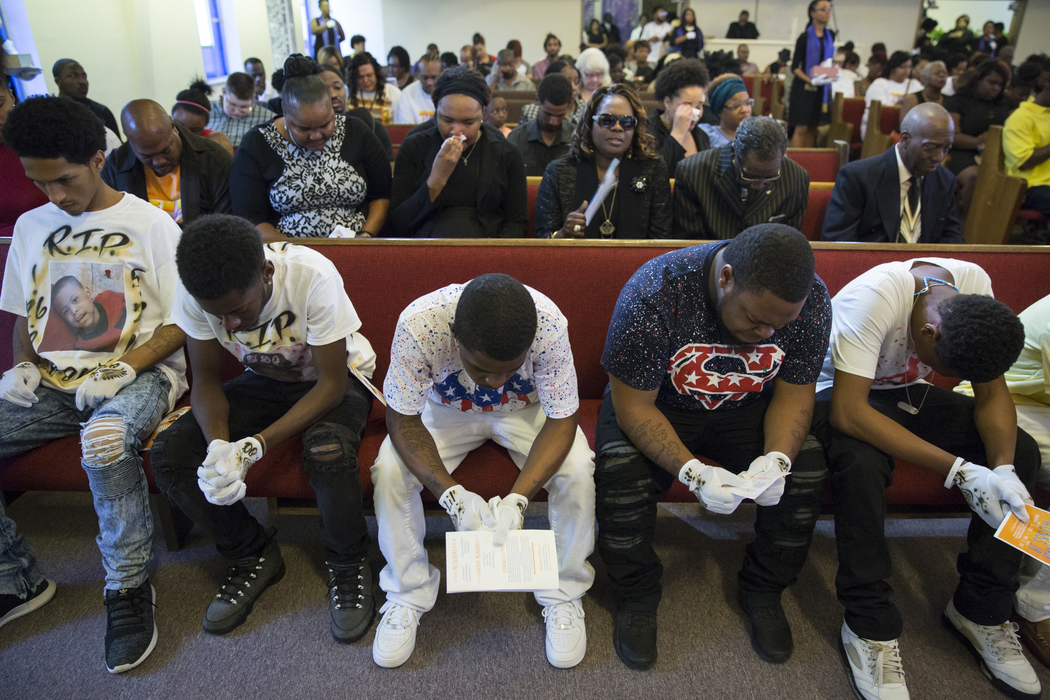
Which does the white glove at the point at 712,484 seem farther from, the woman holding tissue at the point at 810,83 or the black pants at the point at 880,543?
the woman holding tissue at the point at 810,83

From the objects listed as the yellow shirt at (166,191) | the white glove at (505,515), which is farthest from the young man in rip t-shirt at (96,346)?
the white glove at (505,515)

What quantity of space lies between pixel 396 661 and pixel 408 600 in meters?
0.15

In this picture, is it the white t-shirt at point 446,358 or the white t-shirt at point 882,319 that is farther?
the white t-shirt at point 882,319

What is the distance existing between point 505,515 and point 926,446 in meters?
1.09

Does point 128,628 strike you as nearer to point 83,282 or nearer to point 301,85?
point 83,282

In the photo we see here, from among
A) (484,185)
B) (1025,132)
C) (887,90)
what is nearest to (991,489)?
(484,185)

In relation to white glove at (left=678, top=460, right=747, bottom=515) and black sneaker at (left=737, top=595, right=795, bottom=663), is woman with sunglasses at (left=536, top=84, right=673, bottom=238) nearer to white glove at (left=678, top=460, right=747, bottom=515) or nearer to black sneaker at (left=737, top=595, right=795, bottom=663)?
white glove at (left=678, top=460, right=747, bottom=515)

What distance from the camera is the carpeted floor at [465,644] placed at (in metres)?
1.53

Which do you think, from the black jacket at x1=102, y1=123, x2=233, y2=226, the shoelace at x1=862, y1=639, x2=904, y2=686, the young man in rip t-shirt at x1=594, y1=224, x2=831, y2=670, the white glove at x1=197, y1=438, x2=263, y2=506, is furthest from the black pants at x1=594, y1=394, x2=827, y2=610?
the black jacket at x1=102, y1=123, x2=233, y2=226

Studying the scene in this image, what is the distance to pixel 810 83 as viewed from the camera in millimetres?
6496

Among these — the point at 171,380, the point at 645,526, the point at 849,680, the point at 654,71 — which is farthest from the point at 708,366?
the point at 654,71

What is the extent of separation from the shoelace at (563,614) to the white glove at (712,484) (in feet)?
1.49

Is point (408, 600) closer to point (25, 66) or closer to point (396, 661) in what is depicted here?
point (396, 661)

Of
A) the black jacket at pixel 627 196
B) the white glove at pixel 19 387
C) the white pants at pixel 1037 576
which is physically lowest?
the white pants at pixel 1037 576
